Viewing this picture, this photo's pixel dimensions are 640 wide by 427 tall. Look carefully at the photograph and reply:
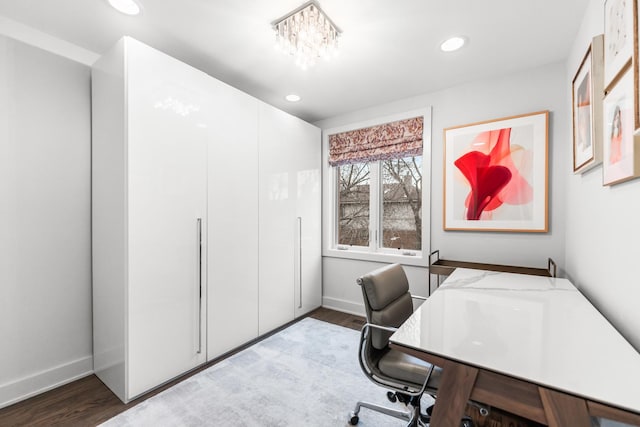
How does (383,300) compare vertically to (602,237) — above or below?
below

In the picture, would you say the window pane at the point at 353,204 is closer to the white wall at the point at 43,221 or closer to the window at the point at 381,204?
the window at the point at 381,204

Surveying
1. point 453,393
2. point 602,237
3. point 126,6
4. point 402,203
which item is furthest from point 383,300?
point 126,6

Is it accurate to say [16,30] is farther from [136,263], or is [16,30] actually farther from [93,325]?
[93,325]

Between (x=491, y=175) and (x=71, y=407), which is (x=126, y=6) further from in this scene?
(x=491, y=175)

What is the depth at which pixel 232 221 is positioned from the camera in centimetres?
247

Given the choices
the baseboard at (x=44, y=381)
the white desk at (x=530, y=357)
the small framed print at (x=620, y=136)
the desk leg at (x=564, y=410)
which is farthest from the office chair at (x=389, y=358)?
the baseboard at (x=44, y=381)

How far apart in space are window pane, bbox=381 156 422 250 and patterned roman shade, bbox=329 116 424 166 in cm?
16

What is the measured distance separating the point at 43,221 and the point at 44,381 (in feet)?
3.63

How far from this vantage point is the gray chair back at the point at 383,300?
1.50m

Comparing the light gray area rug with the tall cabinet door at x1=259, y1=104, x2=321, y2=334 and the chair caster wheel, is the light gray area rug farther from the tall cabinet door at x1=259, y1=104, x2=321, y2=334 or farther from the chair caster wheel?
the tall cabinet door at x1=259, y1=104, x2=321, y2=334

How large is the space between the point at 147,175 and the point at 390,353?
1877 millimetres

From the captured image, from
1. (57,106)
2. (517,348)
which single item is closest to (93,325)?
(57,106)

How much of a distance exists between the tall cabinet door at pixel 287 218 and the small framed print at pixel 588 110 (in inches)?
94.0

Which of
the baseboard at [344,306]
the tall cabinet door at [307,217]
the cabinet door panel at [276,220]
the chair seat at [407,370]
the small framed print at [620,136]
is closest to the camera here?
the small framed print at [620,136]
